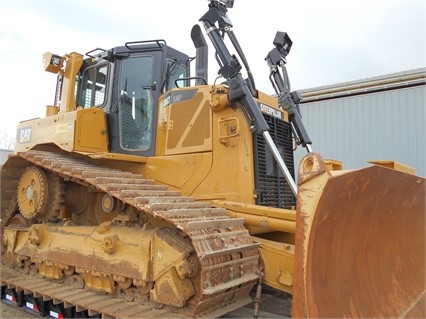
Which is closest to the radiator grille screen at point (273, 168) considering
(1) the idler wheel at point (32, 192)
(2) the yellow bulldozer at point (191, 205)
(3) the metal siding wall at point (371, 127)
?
(2) the yellow bulldozer at point (191, 205)

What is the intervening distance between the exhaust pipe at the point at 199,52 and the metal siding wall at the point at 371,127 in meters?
4.75

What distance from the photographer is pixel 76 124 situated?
5074mm

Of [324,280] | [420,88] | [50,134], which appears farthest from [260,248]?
[420,88]

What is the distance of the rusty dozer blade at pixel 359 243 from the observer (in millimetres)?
2658

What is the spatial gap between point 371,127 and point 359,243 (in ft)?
28.5

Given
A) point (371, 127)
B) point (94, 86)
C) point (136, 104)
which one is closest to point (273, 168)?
point (136, 104)

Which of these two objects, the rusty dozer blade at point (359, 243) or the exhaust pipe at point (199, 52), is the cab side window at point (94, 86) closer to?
the exhaust pipe at point (199, 52)

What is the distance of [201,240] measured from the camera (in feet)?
10.8

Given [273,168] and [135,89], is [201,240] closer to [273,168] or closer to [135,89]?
[273,168]

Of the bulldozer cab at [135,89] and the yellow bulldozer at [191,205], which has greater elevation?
the bulldozer cab at [135,89]

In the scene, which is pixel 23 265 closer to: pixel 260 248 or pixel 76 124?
pixel 76 124

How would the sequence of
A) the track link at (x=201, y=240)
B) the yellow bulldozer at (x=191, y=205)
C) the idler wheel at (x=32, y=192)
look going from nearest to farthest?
1. the yellow bulldozer at (x=191, y=205)
2. the track link at (x=201, y=240)
3. the idler wheel at (x=32, y=192)

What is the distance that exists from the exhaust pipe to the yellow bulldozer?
2 centimetres

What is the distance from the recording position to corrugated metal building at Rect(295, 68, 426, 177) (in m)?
10.6
